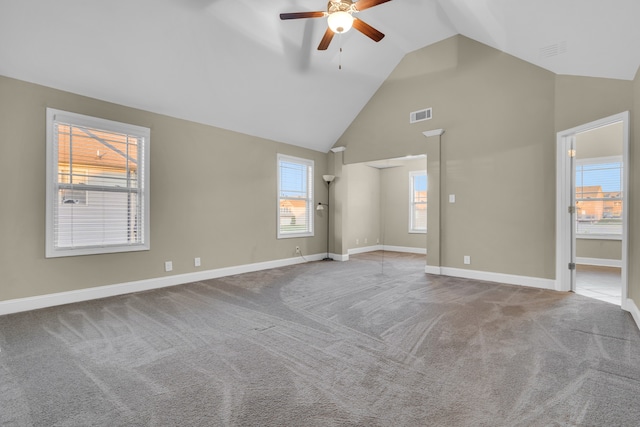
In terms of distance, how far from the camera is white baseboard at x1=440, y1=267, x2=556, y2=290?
169 inches

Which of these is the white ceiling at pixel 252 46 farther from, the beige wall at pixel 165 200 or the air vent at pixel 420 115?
the air vent at pixel 420 115

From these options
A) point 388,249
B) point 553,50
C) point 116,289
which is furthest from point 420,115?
point 116,289

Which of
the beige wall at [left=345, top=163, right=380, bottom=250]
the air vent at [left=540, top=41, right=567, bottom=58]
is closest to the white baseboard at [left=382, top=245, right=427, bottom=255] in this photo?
the beige wall at [left=345, top=163, right=380, bottom=250]

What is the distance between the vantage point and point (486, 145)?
4805 millimetres

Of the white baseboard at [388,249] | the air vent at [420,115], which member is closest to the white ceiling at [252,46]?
the air vent at [420,115]

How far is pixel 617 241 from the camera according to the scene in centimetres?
591

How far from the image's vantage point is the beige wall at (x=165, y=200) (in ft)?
10.7

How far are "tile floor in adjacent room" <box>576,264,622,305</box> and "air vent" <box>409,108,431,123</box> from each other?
345 centimetres

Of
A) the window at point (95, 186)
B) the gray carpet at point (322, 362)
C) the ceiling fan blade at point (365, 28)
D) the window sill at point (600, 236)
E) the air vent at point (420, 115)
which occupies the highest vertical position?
the ceiling fan blade at point (365, 28)

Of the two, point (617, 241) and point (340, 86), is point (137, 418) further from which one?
point (617, 241)

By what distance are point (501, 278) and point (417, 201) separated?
399 cm

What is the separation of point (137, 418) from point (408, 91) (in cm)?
584

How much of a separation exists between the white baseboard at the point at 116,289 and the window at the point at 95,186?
1.54 ft

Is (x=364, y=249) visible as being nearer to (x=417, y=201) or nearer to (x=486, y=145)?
(x=417, y=201)
